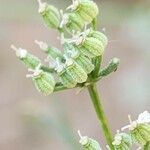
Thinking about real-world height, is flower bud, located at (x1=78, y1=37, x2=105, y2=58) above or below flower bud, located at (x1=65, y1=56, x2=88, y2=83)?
above

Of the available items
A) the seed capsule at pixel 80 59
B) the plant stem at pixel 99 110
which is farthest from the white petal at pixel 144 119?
the seed capsule at pixel 80 59

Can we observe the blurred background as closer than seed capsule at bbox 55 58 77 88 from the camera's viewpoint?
No

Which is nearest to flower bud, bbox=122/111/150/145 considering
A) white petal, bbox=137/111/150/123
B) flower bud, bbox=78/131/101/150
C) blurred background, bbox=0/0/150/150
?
white petal, bbox=137/111/150/123

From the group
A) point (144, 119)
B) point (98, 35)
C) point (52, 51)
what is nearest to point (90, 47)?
point (98, 35)

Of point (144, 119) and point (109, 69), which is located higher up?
point (109, 69)

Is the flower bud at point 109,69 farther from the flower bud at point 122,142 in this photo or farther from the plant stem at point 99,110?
the flower bud at point 122,142

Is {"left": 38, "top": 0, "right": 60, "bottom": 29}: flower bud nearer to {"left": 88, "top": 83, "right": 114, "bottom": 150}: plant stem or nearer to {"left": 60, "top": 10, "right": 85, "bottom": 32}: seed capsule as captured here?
{"left": 60, "top": 10, "right": 85, "bottom": 32}: seed capsule

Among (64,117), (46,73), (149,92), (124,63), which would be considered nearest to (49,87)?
(46,73)

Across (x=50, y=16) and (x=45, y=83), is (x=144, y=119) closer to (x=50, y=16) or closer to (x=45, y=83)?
(x=45, y=83)
